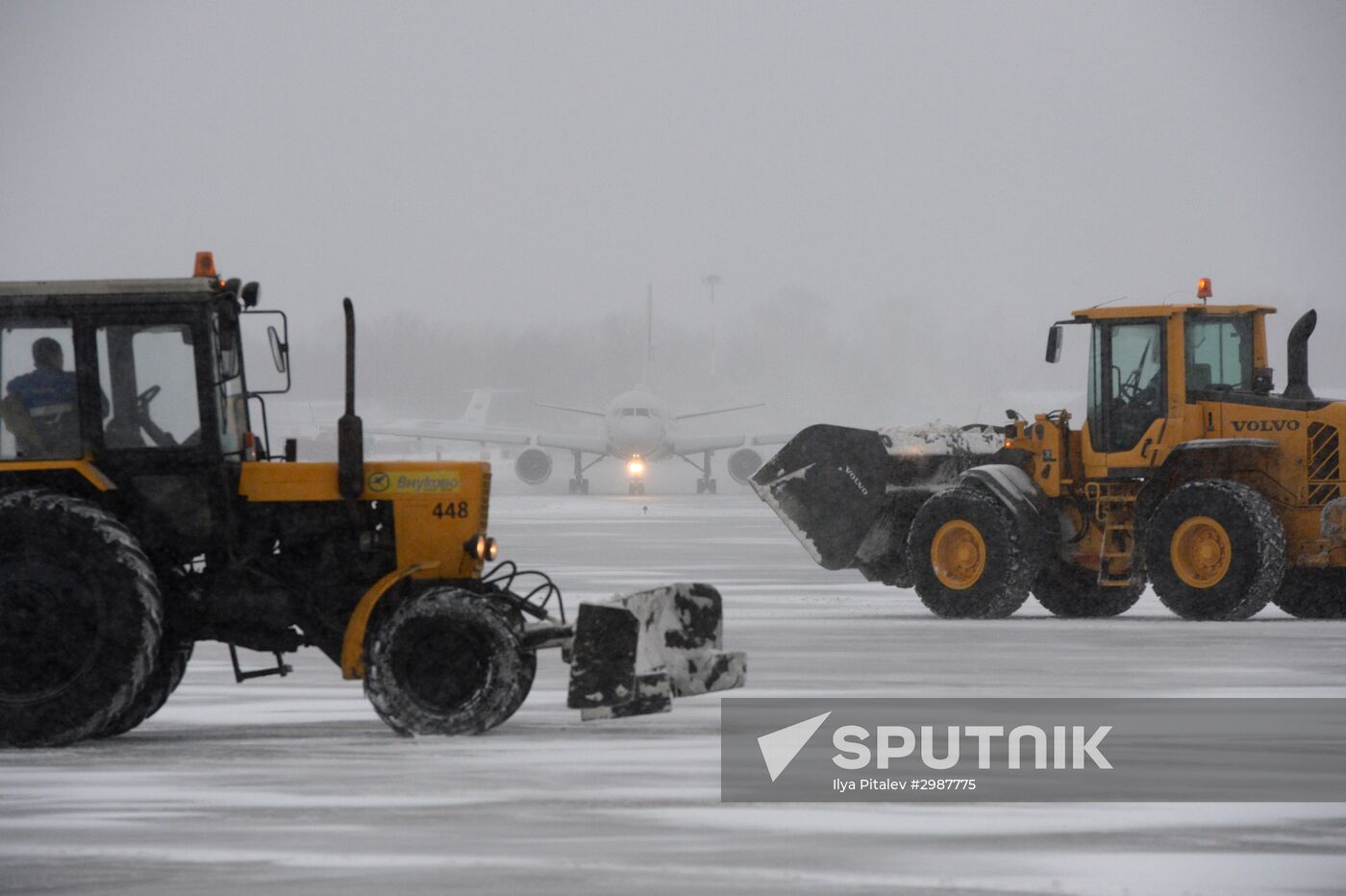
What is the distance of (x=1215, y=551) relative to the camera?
1780 cm

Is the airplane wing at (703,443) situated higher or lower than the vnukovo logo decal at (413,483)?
lower

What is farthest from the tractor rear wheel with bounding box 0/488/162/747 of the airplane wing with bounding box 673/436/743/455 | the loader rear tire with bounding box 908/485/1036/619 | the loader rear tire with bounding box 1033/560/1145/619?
the airplane wing with bounding box 673/436/743/455

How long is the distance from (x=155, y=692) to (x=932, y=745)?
13.4 feet

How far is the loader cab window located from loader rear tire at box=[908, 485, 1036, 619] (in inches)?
49.6

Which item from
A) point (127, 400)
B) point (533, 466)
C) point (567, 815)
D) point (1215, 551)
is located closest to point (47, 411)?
point (127, 400)

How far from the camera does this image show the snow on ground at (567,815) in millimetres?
7168

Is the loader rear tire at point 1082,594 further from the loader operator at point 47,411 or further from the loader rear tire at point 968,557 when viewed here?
the loader operator at point 47,411

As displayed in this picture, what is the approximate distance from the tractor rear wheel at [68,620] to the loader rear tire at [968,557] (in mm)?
9710

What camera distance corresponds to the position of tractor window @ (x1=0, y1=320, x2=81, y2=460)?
10.7 meters

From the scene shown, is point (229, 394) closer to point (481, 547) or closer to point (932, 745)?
point (481, 547)

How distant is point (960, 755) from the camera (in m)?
9.95

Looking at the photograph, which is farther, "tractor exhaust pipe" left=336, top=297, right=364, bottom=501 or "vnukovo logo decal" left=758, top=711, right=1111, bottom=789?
"tractor exhaust pipe" left=336, top=297, right=364, bottom=501

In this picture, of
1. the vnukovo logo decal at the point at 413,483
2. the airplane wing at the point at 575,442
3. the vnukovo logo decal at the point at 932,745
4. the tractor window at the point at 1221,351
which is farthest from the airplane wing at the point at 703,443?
the vnukovo logo decal at the point at 932,745

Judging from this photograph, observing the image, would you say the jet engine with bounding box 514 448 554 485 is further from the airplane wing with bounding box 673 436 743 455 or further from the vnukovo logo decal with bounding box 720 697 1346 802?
the vnukovo logo decal with bounding box 720 697 1346 802
